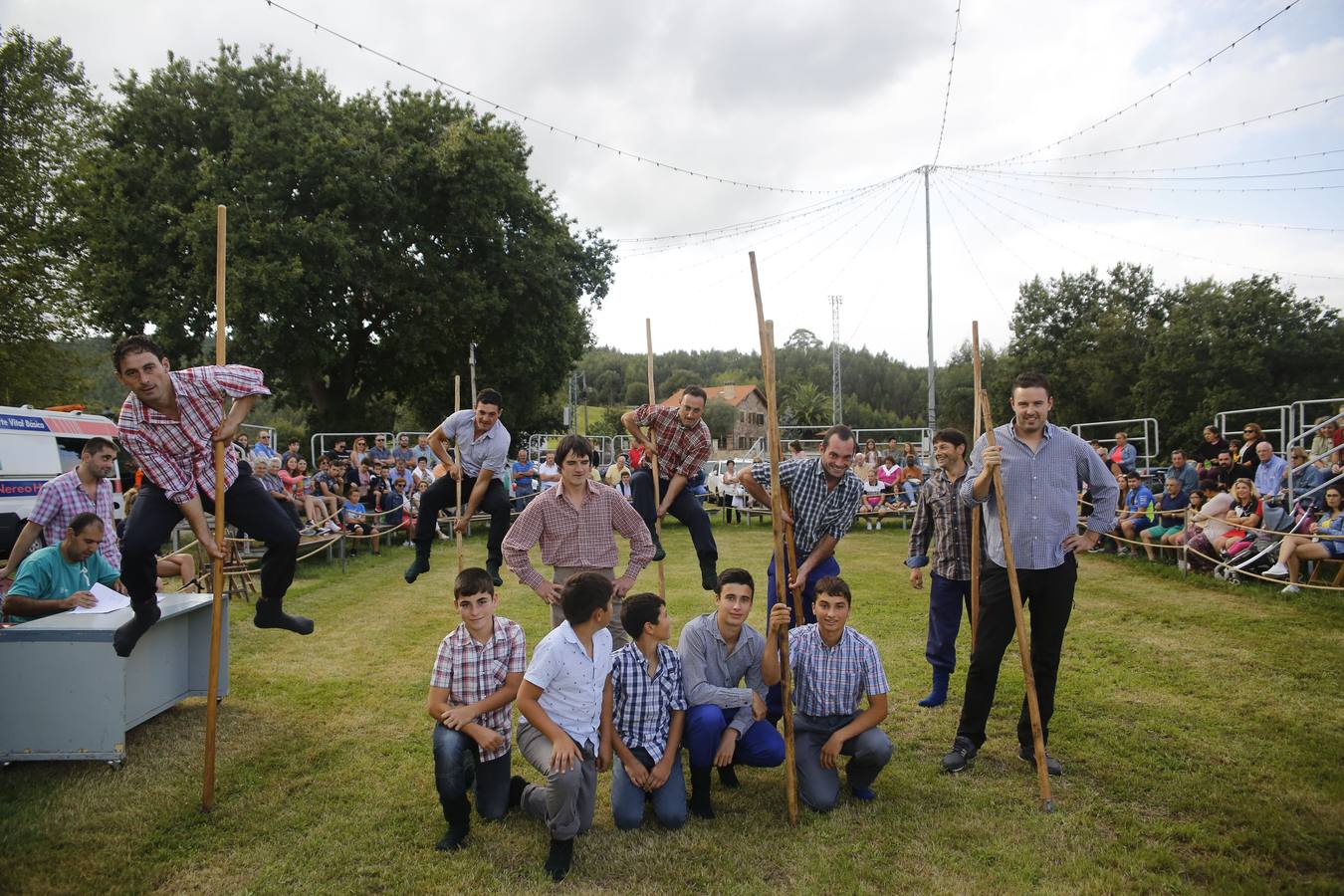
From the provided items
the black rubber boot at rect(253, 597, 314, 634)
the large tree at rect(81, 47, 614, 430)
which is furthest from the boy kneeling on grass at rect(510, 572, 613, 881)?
the large tree at rect(81, 47, 614, 430)

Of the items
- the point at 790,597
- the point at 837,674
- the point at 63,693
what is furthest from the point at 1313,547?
the point at 63,693

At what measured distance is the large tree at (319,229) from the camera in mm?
19141

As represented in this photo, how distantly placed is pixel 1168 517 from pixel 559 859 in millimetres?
11644

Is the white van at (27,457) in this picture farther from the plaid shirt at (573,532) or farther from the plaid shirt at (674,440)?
the plaid shirt at (573,532)

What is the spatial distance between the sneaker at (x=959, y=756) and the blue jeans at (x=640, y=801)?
160 centimetres

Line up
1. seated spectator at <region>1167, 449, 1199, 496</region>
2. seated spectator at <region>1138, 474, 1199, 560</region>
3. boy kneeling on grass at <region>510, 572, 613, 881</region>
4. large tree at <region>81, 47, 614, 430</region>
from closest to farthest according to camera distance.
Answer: boy kneeling on grass at <region>510, 572, 613, 881</region>
seated spectator at <region>1138, 474, 1199, 560</region>
seated spectator at <region>1167, 449, 1199, 496</region>
large tree at <region>81, 47, 614, 430</region>

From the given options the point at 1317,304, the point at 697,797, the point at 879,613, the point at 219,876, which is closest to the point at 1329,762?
the point at 697,797

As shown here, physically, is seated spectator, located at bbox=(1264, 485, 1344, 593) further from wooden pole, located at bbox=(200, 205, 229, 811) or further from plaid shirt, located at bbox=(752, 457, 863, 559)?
wooden pole, located at bbox=(200, 205, 229, 811)

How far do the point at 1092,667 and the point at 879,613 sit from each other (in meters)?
2.38

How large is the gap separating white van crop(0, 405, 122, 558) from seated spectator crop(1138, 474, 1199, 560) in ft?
47.7

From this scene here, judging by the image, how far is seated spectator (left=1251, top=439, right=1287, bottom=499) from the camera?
1041 centimetres

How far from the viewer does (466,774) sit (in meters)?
3.84

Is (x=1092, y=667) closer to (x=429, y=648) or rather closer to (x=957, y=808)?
(x=957, y=808)

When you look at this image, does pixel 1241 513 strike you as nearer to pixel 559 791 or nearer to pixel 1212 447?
→ pixel 1212 447
